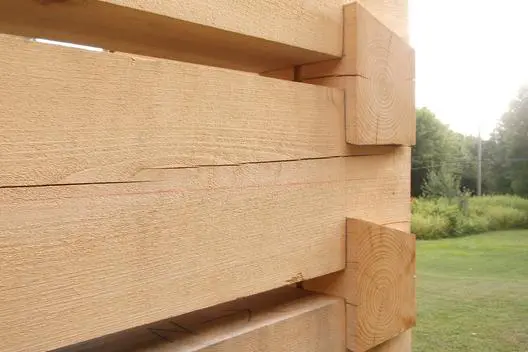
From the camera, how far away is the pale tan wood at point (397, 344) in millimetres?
934

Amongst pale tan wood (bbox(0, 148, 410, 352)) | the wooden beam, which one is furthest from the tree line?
pale tan wood (bbox(0, 148, 410, 352))

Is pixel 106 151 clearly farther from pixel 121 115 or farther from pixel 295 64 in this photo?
pixel 295 64

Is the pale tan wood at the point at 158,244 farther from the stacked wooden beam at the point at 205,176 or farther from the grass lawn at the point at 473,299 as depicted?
the grass lawn at the point at 473,299

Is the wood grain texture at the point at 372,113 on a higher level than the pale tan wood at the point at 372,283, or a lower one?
higher

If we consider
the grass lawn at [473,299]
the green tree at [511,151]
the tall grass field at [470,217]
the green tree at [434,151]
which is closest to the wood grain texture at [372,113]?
the grass lawn at [473,299]

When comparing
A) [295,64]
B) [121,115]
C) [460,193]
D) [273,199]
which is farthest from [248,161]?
[460,193]

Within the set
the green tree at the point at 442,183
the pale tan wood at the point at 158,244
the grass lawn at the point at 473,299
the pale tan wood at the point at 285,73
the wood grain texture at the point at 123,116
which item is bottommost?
the grass lawn at the point at 473,299

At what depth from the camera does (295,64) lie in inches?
35.6

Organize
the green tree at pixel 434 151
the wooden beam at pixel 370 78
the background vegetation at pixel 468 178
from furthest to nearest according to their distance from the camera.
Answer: the green tree at pixel 434 151 < the background vegetation at pixel 468 178 < the wooden beam at pixel 370 78

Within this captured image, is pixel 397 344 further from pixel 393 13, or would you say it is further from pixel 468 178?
pixel 468 178

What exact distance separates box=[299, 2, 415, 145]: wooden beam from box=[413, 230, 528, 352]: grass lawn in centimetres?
423

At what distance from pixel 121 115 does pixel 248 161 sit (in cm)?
21

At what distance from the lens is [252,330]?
685 mm

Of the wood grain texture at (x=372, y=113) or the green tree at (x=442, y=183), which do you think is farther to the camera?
the green tree at (x=442, y=183)
